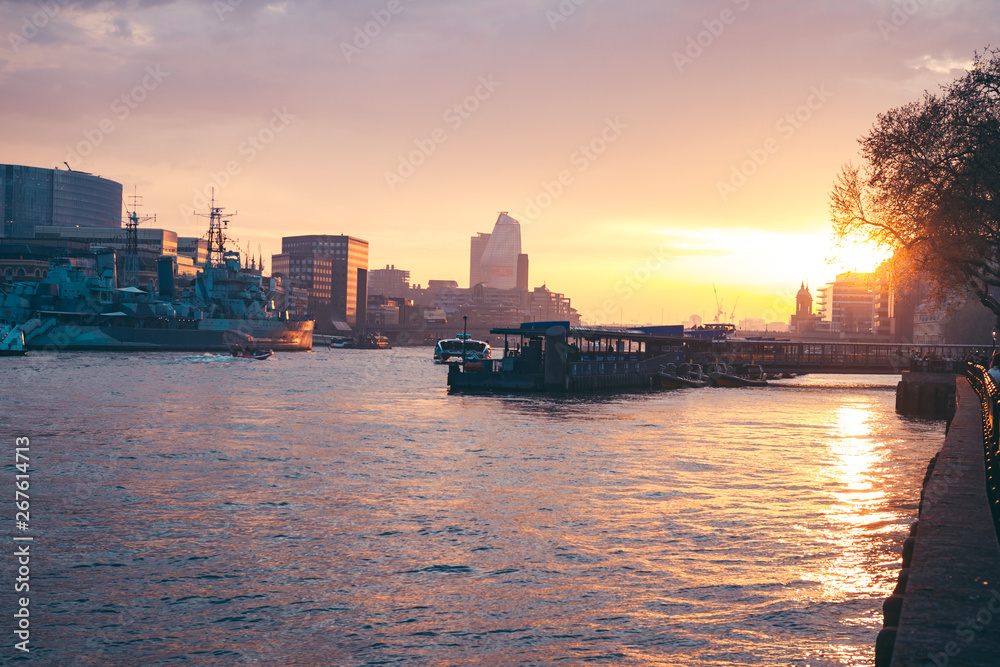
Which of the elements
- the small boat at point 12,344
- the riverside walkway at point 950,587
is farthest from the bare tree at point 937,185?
the small boat at point 12,344

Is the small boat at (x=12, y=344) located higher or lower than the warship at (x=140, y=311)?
lower

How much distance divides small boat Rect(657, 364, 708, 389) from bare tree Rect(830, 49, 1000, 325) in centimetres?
5075

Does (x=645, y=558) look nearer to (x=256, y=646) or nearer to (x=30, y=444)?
(x=256, y=646)

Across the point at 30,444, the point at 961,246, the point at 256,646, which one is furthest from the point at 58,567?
the point at 961,246

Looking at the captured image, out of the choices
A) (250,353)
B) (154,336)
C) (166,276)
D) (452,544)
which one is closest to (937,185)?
(452,544)

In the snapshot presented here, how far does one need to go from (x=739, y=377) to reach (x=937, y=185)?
6678 centimetres

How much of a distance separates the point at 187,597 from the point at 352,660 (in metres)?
4.80

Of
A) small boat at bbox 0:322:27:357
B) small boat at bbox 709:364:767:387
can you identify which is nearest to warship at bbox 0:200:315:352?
small boat at bbox 0:322:27:357

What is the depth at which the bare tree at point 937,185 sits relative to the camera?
134ft

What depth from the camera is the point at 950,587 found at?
28.5 feet

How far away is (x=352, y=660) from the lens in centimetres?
1256

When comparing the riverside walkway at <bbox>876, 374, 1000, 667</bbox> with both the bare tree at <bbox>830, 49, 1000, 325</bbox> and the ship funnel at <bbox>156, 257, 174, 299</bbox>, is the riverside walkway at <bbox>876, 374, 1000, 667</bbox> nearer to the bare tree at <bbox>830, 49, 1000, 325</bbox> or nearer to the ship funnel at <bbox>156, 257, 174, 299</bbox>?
the bare tree at <bbox>830, 49, 1000, 325</bbox>

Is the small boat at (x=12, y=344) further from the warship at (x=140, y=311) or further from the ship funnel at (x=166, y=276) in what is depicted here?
the ship funnel at (x=166, y=276)

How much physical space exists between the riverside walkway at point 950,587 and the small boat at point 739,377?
89792mm
